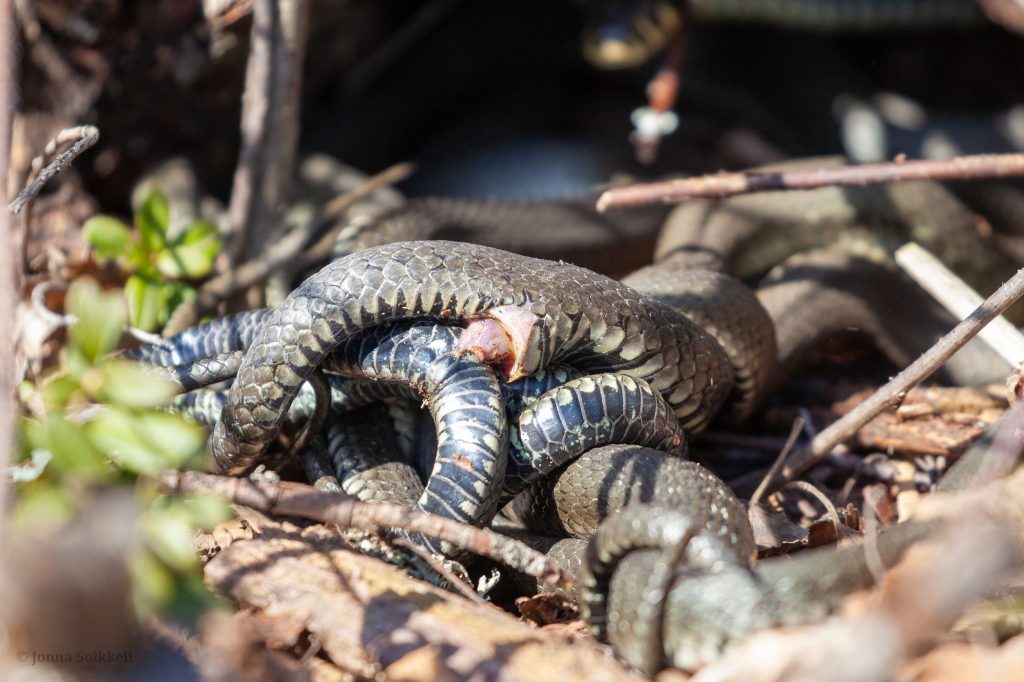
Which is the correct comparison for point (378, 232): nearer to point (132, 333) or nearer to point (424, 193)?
point (132, 333)

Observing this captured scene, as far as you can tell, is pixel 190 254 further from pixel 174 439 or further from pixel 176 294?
pixel 174 439

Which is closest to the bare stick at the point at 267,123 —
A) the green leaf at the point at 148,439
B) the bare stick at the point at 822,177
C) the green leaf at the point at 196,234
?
the green leaf at the point at 196,234

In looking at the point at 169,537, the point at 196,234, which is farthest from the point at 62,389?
the point at 196,234

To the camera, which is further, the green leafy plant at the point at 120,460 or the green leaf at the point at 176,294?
the green leaf at the point at 176,294

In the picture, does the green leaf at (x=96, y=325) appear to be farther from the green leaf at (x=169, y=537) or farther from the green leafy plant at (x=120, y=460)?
the green leaf at (x=169, y=537)

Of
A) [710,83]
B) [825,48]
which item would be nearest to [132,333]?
[710,83]

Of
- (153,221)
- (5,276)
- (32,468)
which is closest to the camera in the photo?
(5,276)
